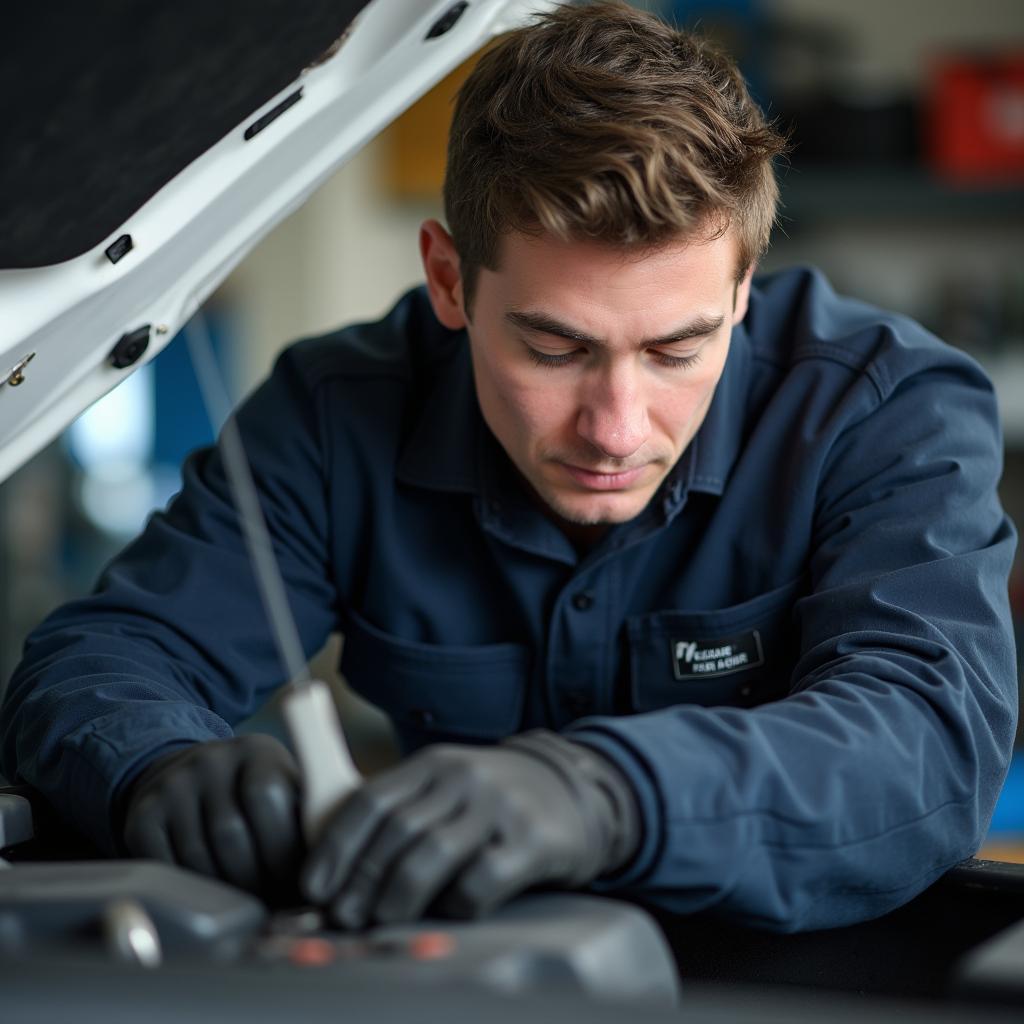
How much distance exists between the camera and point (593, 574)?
49.3 inches

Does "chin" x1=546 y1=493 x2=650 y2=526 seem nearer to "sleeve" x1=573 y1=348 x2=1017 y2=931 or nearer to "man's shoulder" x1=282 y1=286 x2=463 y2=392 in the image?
"sleeve" x1=573 y1=348 x2=1017 y2=931

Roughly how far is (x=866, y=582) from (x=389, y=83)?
51cm

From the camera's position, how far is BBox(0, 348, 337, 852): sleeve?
98cm

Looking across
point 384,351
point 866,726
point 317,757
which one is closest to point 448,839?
point 317,757

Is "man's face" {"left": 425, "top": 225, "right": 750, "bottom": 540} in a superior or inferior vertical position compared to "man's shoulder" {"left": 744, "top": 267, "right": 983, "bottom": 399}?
superior

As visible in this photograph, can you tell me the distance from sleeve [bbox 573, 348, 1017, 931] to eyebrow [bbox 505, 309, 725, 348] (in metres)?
0.21

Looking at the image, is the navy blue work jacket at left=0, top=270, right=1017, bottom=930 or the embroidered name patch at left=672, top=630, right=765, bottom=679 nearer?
the navy blue work jacket at left=0, top=270, right=1017, bottom=930

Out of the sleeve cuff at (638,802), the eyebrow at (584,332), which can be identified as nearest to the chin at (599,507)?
the eyebrow at (584,332)

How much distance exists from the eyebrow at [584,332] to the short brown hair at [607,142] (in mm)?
63

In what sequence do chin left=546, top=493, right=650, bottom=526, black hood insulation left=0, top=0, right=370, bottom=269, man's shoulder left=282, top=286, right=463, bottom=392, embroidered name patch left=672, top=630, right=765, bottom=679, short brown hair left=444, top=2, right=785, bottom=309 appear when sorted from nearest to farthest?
black hood insulation left=0, top=0, right=370, bottom=269, short brown hair left=444, top=2, right=785, bottom=309, chin left=546, top=493, right=650, bottom=526, embroidered name patch left=672, top=630, right=765, bottom=679, man's shoulder left=282, top=286, right=463, bottom=392

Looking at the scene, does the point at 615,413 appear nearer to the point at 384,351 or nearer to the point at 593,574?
the point at 593,574

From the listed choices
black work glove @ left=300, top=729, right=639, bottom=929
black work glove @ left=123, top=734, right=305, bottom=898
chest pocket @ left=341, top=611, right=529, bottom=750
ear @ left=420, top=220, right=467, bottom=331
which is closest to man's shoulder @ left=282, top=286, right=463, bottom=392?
ear @ left=420, top=220, right=467, bottom=331

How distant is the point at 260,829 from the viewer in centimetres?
79

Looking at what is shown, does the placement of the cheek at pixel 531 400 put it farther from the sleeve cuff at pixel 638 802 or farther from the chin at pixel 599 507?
the sleeve cuff at pixel 638 802
